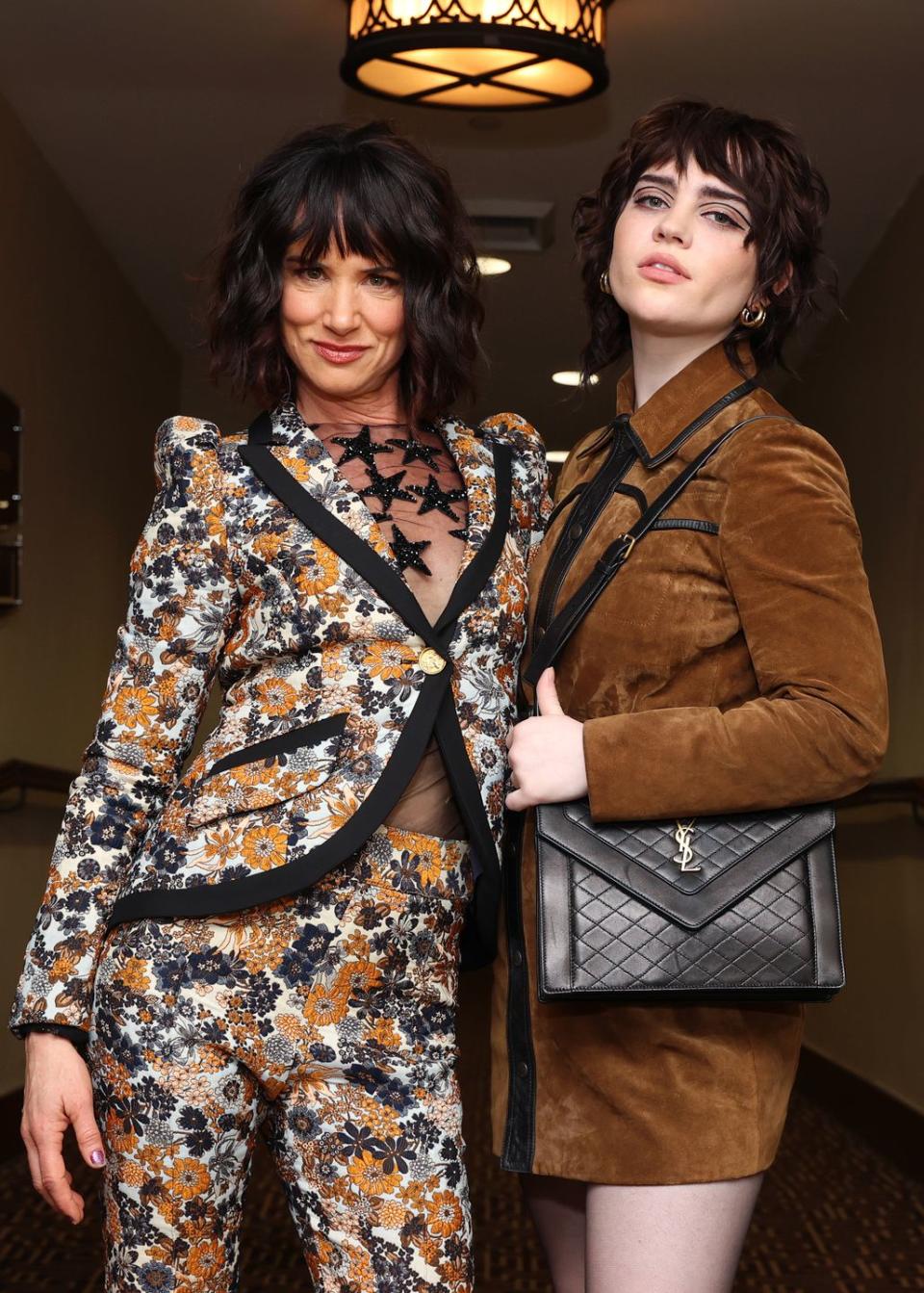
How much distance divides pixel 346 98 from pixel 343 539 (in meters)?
2.99

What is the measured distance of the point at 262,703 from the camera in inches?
64.4

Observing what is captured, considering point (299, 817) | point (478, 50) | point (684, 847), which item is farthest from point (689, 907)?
point (478, 50)

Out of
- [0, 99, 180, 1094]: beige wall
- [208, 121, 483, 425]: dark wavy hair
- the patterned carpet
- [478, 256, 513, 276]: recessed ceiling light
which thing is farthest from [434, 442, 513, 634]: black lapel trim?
[478, 256, 513, 276]: recessed ceiling light

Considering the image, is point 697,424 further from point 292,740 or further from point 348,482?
point 292,740

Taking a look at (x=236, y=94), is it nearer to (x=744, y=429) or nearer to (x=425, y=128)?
(x=425, y=128)

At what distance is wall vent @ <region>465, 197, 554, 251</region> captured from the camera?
5105mm

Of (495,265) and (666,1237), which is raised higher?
(495,265)

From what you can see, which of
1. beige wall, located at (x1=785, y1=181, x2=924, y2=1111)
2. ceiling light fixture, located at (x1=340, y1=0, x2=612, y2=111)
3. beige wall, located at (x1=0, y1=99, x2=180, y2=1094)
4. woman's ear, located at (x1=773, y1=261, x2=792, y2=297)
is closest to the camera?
woman's ear, located at (x1=773, y1=261, x2=792, y2=297)

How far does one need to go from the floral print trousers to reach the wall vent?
3.85m

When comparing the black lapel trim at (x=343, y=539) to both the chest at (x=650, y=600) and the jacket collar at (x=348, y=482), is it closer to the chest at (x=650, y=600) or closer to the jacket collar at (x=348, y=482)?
the jacket collar at (x=348, y=482)

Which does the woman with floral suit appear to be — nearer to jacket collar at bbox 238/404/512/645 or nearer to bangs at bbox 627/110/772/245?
jacket collar at bbox 238/404/512/645

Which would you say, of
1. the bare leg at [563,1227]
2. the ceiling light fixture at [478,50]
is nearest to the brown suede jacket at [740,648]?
the bare leg at [563,1227]

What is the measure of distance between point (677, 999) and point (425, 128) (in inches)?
138

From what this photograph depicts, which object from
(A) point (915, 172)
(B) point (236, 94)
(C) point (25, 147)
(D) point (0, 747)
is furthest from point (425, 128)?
(D) point (0, 747)
